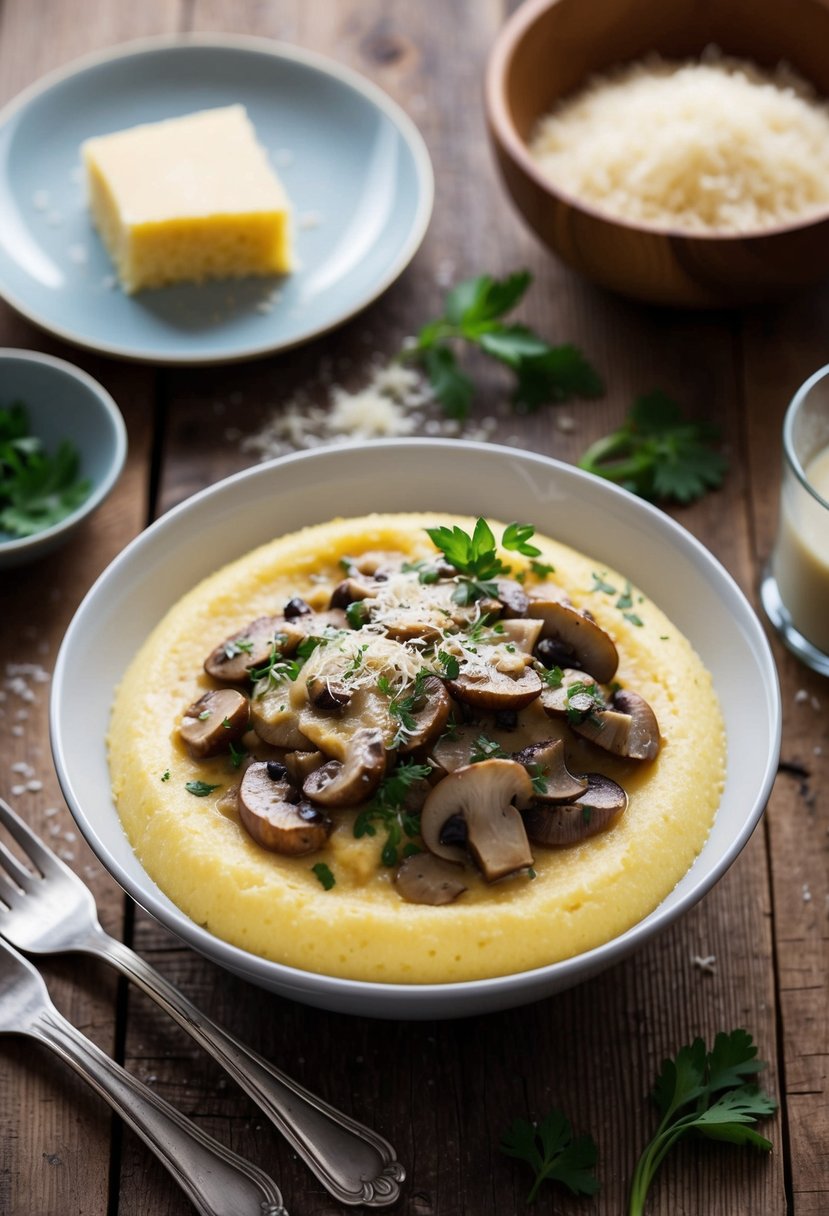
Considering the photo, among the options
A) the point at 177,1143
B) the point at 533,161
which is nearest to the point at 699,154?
the point at 533,161

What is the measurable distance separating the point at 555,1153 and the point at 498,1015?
391 mm

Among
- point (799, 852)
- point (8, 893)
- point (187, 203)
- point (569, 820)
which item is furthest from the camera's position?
point (187, 203)

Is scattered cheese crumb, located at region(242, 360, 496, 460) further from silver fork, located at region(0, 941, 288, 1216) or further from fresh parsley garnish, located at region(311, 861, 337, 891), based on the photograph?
silver fork, located at region(0, 941, 288, 1216)

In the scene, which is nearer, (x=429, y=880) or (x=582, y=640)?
(x=429, y=880)

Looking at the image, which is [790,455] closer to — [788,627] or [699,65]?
[788,627]

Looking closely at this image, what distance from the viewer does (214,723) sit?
3199 millimetres

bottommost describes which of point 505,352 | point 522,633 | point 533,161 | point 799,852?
point 799,852

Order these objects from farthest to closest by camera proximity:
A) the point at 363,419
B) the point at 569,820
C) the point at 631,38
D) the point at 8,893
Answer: the point at 631,38 → the point at 363,419 → the point at 8,893 → the point at 569,820

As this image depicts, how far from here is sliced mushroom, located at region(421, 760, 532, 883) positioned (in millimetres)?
2906

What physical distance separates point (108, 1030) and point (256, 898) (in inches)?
27.9

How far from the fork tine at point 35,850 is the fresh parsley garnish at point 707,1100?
1.67 meters

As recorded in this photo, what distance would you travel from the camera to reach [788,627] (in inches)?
163

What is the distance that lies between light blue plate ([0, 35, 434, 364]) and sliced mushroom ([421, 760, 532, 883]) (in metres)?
2.30

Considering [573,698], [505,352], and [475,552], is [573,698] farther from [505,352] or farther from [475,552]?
[505,352]
